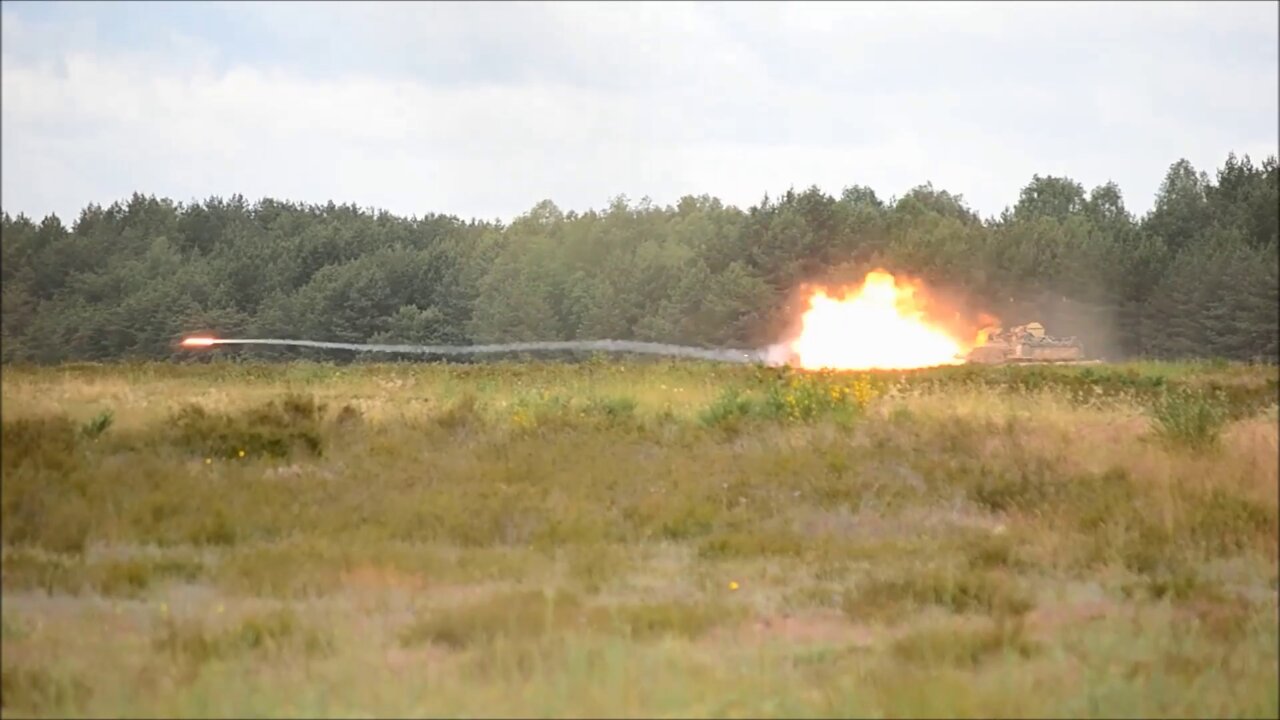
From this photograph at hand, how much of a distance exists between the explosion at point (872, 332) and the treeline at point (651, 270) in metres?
0.44

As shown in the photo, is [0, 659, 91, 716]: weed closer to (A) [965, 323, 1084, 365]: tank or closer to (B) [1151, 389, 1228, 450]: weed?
(B) [1151, 389, 1228, 450]: weed

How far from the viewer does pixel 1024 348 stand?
538 inches

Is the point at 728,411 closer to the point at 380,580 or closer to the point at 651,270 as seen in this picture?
the point at 380,580

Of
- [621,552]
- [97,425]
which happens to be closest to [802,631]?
[621,552]

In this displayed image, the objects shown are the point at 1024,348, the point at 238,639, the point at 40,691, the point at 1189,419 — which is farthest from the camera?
the point at 1024,348

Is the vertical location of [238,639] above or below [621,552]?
below

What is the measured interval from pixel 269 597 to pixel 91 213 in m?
4.14

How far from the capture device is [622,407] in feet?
43.2

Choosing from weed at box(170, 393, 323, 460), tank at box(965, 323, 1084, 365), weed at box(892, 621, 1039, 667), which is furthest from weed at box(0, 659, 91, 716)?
tank at box(965, 323, 1084, 365)

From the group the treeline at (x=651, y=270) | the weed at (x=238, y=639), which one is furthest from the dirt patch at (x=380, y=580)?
the treeline at (x=651, y=270)

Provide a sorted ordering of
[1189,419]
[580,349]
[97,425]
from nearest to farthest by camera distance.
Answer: [97,425], [1189,419], [580,349]

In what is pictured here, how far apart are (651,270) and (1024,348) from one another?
11.6 m

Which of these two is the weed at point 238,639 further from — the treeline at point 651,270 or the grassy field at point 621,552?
the treeline at point 651,270

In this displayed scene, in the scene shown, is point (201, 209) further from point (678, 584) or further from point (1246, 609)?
point (1246, 609)
